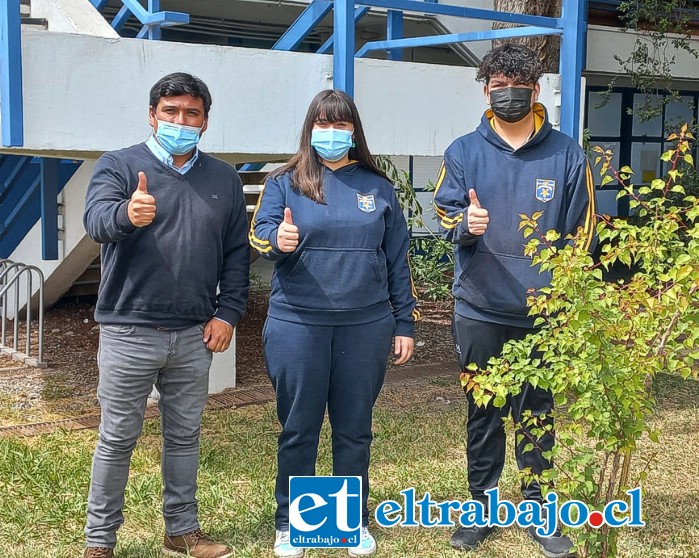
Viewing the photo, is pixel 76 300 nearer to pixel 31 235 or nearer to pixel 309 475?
pixel 31 235

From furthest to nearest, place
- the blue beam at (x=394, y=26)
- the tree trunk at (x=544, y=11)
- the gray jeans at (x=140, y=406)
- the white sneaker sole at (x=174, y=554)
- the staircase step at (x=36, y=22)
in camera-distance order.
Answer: the tree trunk at (x=544, y=11), the blue beam at (x=394, y=26), the staircase step at (x=36, y=22), the white sneaker sole at (x=174, y=554), the gray jeans at (x=140, y=406)

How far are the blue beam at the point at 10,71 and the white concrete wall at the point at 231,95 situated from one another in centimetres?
6

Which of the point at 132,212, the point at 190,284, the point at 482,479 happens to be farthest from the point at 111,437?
the point at 482,479

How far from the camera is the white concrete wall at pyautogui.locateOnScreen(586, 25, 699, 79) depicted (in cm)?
1302

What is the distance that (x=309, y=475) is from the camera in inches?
152

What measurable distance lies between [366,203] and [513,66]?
0.82 meters

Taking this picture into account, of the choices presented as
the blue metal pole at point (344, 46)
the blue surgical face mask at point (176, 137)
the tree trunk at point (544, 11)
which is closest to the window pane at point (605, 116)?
the tree trunk at point (544, 11)

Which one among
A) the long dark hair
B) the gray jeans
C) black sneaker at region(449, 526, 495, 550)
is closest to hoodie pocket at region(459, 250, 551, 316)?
the long dark hair

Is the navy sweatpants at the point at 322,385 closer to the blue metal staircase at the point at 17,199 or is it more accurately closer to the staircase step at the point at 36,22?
the staircase step at the point at 36,22

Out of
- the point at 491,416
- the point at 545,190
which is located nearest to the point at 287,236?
the point at 545,190

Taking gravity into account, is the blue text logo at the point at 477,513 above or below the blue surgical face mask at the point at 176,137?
below

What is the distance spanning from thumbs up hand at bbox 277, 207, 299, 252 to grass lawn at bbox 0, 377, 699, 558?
4.24 ft

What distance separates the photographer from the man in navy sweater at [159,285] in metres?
3.57

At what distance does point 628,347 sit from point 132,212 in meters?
1.77
